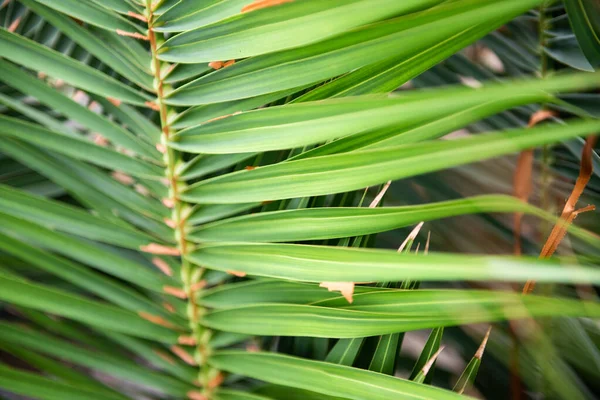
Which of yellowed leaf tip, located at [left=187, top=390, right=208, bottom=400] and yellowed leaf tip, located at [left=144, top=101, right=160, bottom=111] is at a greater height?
yellowed leaf tip, located at [left=144, top=101, right=160, bottom=111]

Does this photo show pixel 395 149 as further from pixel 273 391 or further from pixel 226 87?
pixel 273 391

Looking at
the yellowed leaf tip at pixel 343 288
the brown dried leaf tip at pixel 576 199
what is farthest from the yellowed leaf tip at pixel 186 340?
the brown dried leaf tip at pixel 576 199

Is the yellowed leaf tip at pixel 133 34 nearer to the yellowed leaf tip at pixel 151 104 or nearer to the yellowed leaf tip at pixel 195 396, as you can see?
the yellowed leaf tip at pixel 151 104

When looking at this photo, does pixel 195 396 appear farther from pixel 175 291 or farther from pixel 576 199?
pixel 576 199

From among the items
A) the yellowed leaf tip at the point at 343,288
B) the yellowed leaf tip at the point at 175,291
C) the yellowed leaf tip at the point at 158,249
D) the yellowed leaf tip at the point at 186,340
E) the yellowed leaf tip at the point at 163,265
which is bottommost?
the yellowed leaf tip at the point at 186,340

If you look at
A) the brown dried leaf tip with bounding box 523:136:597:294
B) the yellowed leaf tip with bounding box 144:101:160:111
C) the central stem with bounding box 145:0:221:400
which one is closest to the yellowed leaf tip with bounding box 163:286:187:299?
the central stem with bounding box 145:0:221:400


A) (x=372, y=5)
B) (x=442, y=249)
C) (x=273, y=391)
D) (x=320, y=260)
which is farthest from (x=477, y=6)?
(x=442, y=249)

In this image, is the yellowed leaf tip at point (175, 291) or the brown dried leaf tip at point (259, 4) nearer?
the brown dried leaf tip at point (259, 4)

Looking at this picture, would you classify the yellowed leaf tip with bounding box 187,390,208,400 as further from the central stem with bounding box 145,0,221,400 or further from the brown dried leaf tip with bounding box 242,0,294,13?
the brown dried leaf tip with bounding box 242,0,294,13

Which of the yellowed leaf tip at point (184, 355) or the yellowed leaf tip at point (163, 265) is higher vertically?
the yellowed leaf tip at point (163, 265)

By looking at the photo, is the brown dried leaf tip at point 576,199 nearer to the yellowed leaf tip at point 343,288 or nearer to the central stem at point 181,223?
the yellowed leaf tip at point 343,288

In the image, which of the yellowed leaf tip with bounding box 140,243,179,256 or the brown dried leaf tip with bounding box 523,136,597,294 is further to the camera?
the yellowed leaf tip with bounding box 140,243,179,256
